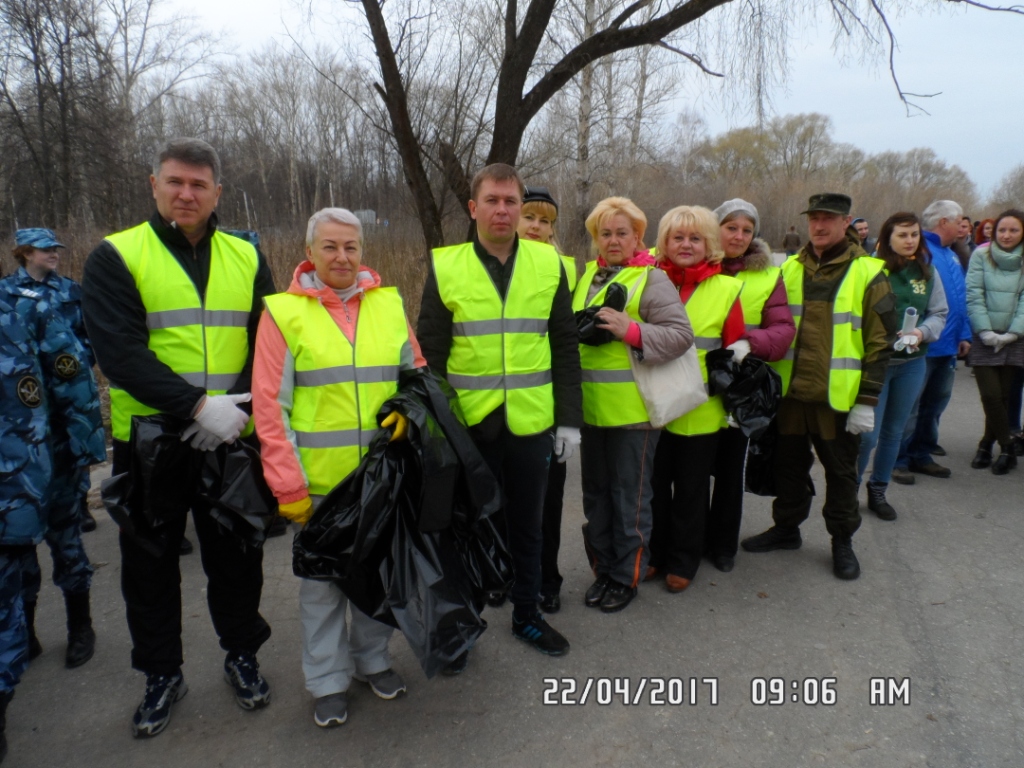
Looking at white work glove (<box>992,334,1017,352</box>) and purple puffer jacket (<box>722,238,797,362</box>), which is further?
white work glove (<box>992,334,1017,352</box>)

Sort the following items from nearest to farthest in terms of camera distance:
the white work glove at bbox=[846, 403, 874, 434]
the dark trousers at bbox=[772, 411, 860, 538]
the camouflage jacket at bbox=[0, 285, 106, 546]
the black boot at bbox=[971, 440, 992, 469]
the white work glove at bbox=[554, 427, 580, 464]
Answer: the camouflage jacket at bbox=[0, 285, 106, 546]
the white work glove at bbox=[554, 427, 580, 464]
the white work glove at bbox=[846, 403, 874, 434]
the dark trousers at bbox=[772, 411, 860, 538]
the black boot at bbox=[971, 440, 992, 469]

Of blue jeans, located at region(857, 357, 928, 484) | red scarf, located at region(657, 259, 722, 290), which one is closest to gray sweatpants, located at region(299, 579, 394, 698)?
red scarf, located at region(657, 259, 722, 290)

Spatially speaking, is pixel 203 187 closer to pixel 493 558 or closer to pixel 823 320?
pixel 493 558

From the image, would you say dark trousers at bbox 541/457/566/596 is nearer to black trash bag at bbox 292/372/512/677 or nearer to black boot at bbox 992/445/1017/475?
black trash bag at bbox 292/372/512/677

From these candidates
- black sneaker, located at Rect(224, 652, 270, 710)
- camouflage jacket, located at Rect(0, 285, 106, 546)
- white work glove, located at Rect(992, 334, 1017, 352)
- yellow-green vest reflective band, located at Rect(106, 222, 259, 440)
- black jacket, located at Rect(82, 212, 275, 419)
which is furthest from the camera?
white work glove, located at Rect(992, 334, 1017, 352)

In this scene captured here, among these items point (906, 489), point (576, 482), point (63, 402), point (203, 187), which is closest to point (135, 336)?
point (203, 187)

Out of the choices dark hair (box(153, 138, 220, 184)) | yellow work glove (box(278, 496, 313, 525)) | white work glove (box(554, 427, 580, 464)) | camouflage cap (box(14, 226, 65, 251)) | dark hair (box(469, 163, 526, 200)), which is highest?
dark hair (box(153, 138, 220, 184))

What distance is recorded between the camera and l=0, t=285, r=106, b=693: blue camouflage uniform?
93.0 inches

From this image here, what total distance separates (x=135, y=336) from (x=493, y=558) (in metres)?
1.57

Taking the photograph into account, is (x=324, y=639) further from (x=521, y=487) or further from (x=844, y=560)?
(x=844, y=560)

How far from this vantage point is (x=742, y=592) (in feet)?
11.2

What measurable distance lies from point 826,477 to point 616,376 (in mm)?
1485

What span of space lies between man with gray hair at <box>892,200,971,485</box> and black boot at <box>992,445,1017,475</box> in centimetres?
36

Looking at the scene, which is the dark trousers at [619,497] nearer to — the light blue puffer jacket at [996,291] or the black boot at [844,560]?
the black boot at [844,560]
